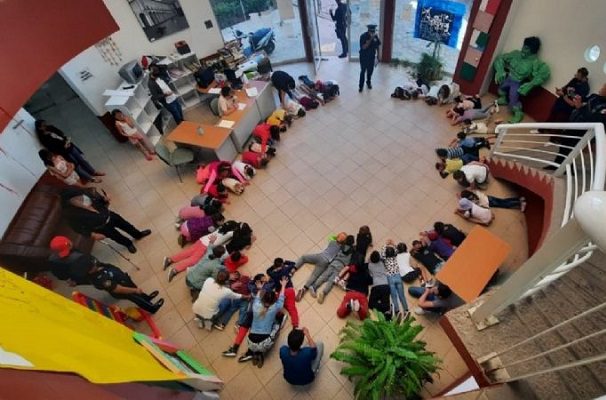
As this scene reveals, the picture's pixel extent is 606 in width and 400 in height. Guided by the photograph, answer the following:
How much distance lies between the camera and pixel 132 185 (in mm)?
6453

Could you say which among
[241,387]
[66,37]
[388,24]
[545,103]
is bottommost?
[241,387]

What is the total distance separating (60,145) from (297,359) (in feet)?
19.1

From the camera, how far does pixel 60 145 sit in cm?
582

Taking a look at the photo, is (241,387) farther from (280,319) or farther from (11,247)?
(11,247)

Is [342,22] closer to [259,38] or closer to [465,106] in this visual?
[259,38]

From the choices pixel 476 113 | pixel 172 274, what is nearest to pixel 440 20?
pixel 476 113

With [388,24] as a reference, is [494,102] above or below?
below

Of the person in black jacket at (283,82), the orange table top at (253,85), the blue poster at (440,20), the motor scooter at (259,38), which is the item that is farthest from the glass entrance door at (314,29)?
the blue poster at (440,20)

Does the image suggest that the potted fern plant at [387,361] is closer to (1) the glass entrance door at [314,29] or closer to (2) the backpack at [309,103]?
(2) the backpack at [309,103]

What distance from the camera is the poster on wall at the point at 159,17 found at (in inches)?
268

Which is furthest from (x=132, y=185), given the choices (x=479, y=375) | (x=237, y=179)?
(x=479, y=375)

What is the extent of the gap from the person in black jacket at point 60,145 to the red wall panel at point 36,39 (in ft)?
7.24

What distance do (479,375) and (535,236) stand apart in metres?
3.30

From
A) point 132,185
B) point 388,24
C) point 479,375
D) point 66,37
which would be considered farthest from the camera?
point 388,24
